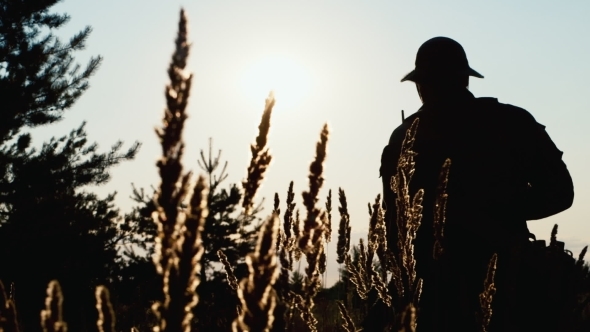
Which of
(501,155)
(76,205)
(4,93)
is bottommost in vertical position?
(501,155)

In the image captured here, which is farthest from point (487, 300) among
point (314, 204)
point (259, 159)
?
point (259, 159)

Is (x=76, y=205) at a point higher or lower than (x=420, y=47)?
higher

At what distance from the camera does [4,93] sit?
1788cm

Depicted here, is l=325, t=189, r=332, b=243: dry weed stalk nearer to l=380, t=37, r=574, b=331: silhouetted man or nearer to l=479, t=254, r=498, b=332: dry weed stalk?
l=380, t=37, r=574, b=331: silhouetted man

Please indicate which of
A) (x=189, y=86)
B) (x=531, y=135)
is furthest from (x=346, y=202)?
(x=189, y=86)

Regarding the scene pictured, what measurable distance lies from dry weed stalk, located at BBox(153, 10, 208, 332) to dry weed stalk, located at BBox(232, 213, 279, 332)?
0.07 m

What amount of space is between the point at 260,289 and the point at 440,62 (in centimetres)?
307

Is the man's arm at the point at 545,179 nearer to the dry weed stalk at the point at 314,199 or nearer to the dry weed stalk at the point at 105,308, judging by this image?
the dry weed stalk at the point at 314,199

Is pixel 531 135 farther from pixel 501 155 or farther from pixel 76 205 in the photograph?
pixel 76 205

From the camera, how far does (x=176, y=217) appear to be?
0.81m

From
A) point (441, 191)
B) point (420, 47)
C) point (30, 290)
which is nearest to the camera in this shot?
point (441, 191)

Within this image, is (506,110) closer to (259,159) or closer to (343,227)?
(343,227)

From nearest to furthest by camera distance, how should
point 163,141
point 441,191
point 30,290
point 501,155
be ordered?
point 163,141 < point 441,191 < point 501,155 < point 30,290

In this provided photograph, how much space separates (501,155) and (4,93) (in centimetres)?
1731
